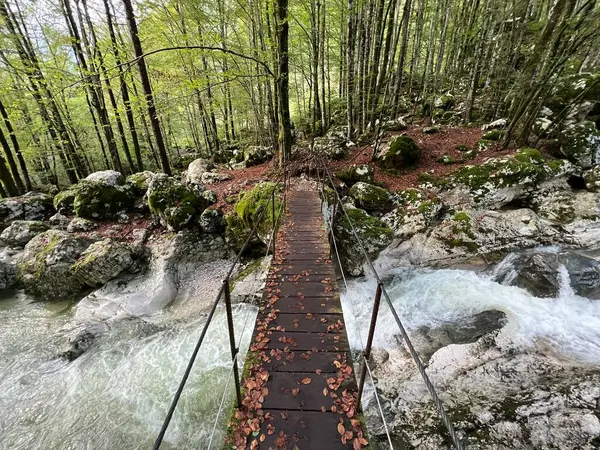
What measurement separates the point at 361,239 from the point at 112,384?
6948 millimetres

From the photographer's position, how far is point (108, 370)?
18.8ft

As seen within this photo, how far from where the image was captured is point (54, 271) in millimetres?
7852

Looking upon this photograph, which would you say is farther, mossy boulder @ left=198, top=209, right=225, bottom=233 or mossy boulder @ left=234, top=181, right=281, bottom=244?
mossy boulder @ left=198, top=209, right=225, bottom=233

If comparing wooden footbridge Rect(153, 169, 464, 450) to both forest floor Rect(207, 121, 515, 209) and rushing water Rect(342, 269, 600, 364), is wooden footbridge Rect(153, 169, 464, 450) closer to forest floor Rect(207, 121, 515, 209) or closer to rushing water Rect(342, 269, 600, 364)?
rushing water Rect(342, 269, 600, 364)

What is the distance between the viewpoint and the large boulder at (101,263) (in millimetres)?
7719

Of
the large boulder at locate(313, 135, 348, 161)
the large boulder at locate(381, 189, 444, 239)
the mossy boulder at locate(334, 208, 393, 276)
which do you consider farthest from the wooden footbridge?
the large boulder at locate(313, 135, 348, 161)

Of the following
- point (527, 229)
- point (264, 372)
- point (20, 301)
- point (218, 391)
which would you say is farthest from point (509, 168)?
point (20, 301)

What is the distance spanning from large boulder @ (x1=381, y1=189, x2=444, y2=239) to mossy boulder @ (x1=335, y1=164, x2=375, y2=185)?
62.7 inches

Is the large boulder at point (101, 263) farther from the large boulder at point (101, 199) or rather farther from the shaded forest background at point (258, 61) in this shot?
the shaded forest background at point (258, 61)

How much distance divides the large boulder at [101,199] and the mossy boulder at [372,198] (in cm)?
915

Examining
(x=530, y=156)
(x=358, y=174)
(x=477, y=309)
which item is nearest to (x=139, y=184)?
(x=358, y=174)

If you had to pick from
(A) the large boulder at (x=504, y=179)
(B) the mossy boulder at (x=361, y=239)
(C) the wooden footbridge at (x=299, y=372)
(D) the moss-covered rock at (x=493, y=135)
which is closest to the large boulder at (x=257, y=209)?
(B) the mossy boulder at (x=361, y=239)

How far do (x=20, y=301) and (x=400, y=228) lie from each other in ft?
38.9

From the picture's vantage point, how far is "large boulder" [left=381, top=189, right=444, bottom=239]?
8.56 meters
